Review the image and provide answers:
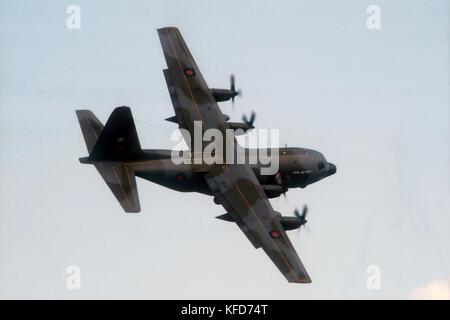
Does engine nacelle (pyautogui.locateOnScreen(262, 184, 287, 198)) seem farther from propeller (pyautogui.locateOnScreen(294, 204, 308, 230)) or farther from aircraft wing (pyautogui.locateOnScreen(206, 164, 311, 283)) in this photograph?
propeller (pyautogui.locateOnScreen(294, 204, 308, 230))

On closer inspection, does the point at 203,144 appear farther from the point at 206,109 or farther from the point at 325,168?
the point at 325,168

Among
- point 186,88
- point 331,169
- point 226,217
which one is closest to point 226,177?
point 226,217

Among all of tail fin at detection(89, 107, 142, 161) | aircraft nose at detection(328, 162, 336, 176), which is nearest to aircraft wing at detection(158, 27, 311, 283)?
tail fin at detection(89, 107, 142, 161)

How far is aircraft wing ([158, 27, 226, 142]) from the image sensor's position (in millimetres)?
73312

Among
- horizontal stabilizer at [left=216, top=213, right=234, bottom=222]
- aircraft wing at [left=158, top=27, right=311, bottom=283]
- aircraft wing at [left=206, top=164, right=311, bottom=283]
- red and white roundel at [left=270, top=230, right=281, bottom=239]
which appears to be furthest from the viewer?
horizontal stabilizer at [left=216, top=213, right=234, bottom=222]

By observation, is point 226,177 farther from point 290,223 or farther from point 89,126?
point 89,126

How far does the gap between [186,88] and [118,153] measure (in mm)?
10155

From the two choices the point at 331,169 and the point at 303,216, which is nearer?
the point at 303,216

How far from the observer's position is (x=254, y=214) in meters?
66.9

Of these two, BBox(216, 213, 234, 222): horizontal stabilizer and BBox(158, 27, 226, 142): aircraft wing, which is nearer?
BBox(216, 213, 234, 222): horizontal stabilizer

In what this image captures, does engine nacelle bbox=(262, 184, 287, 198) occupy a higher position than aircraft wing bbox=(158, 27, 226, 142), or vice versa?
aircraft wing bbox=(158, 27, 226, 142)
